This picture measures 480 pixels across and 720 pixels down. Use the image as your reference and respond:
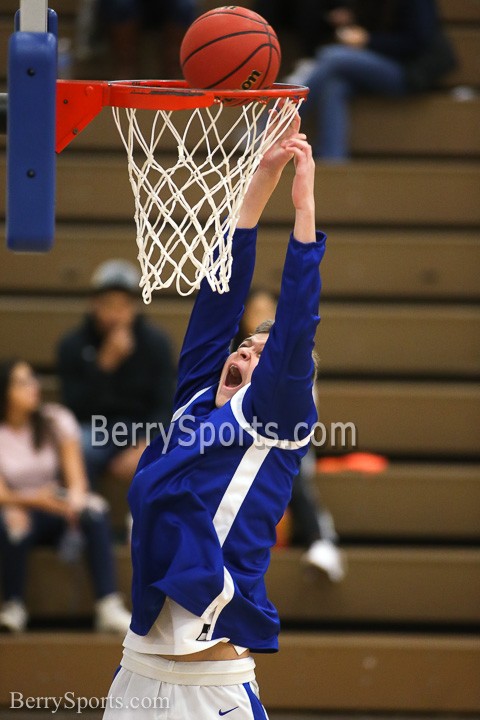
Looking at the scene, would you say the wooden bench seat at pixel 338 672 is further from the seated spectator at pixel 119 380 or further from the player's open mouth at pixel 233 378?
the player's open mouth at pixel 233 378

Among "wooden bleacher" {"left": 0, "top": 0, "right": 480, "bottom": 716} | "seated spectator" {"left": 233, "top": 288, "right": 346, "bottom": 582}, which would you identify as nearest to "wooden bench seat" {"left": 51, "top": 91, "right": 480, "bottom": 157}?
"wooden bleacher" {"left": 0, "top": 0, "right": 480, "bottom": 716}

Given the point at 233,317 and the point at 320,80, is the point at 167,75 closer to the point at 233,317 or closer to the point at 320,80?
the point at 320,80

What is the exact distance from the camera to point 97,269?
670cm

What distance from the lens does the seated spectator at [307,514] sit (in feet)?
18.7

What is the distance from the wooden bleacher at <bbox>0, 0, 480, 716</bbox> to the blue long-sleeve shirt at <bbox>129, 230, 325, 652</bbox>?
2519 mm

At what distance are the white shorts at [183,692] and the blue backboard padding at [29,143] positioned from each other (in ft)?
4.00

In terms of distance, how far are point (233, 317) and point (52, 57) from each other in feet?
3.27

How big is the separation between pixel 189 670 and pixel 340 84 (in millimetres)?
4473

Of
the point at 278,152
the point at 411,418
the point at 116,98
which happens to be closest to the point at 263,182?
the point at 278,152

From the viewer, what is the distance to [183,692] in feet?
10.5

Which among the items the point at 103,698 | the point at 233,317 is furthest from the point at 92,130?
the point at 233,317

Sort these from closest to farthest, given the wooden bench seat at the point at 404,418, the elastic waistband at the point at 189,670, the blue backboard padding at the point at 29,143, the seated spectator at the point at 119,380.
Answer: the blue backboard padding at the point at 29,143 < the elastic waistband at the point at 189,670 < the seated spectator at the point at 119,380 < the wooden bench seat at the point at 404,418

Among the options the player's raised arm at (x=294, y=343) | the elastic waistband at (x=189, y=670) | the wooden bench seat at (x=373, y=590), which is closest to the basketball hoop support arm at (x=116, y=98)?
the player's raised arm at (x=294, y=343)

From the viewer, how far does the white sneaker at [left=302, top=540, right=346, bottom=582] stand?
579 cm
